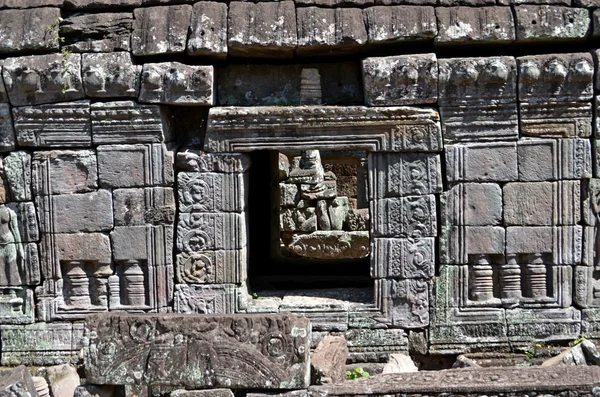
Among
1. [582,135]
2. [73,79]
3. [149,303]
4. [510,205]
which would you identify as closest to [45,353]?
[149,303]

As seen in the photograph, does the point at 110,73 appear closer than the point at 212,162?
Yes

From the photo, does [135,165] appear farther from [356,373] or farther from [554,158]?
[554,158]

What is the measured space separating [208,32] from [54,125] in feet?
5.25

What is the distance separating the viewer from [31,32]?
7.77 meters

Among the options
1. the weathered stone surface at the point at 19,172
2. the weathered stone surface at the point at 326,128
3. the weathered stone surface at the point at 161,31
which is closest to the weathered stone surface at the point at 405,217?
the weathered stone surface at the point at 326,128

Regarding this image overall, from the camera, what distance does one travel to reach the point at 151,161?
7.86 meters

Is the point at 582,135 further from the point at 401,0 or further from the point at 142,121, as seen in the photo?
the point at 142,121

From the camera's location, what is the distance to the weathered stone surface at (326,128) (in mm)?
7676

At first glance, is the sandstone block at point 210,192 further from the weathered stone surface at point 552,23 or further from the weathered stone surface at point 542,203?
the weathered stone surface at point 552,23

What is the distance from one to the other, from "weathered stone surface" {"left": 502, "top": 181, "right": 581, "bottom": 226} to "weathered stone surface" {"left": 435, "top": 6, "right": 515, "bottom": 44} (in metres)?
1.28

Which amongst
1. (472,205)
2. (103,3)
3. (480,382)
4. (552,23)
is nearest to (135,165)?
(103,3)

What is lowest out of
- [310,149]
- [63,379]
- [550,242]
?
[63,379]

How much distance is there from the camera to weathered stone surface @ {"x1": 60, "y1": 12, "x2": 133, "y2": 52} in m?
7.76

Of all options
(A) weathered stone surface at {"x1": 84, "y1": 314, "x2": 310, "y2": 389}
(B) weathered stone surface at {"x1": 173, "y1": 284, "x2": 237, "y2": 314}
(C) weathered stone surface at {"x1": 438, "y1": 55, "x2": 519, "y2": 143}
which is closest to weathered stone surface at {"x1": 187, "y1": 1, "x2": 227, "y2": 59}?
(C) weathered stone surface at {"x1": 438, "y1": 55, "x2": 519, "y2": 143}
